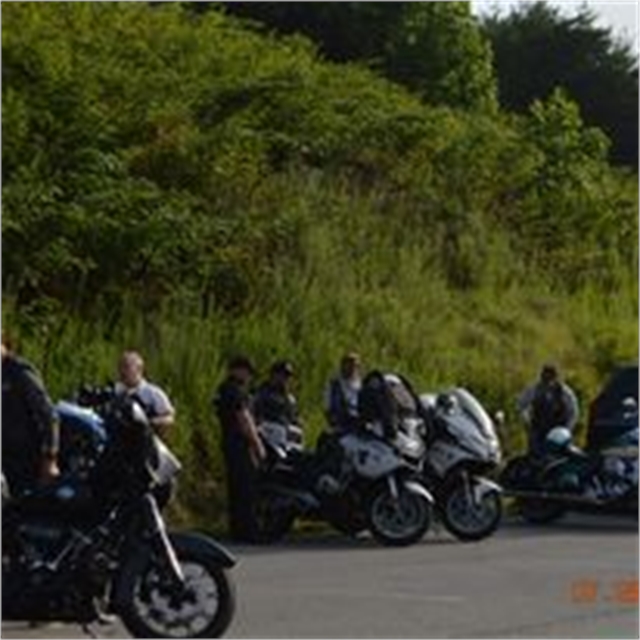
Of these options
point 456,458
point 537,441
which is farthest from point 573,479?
point 456,458

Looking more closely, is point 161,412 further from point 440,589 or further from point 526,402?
point 526,402

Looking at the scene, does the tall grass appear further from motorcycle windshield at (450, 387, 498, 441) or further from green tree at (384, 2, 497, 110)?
green tree at (384, 2, 497, 110)

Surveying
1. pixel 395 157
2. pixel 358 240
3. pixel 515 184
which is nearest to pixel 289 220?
pixel 358 240

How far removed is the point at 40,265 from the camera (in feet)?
79.8

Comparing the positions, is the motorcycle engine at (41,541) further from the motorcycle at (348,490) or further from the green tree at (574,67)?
the green tree at (574,67)

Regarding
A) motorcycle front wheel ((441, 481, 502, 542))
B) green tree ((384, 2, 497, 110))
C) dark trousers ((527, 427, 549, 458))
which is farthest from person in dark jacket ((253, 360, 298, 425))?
green tree ((384, 2, 497, 110))

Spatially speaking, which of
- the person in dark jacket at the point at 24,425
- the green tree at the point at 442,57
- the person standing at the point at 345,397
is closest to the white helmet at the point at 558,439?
the person standing at the point at 345,397

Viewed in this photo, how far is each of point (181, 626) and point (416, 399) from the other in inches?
320

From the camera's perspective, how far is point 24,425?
1311 centimetres

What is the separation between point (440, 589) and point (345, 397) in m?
5.88

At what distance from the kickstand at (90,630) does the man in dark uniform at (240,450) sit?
23.5ft

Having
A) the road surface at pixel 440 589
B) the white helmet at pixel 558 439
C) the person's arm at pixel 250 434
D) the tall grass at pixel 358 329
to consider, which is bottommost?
the road surface at pixel 440 589

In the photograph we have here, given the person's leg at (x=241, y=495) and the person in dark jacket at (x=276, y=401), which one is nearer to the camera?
the person's leg at (x=241, y=495)

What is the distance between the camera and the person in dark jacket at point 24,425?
12906 mm
